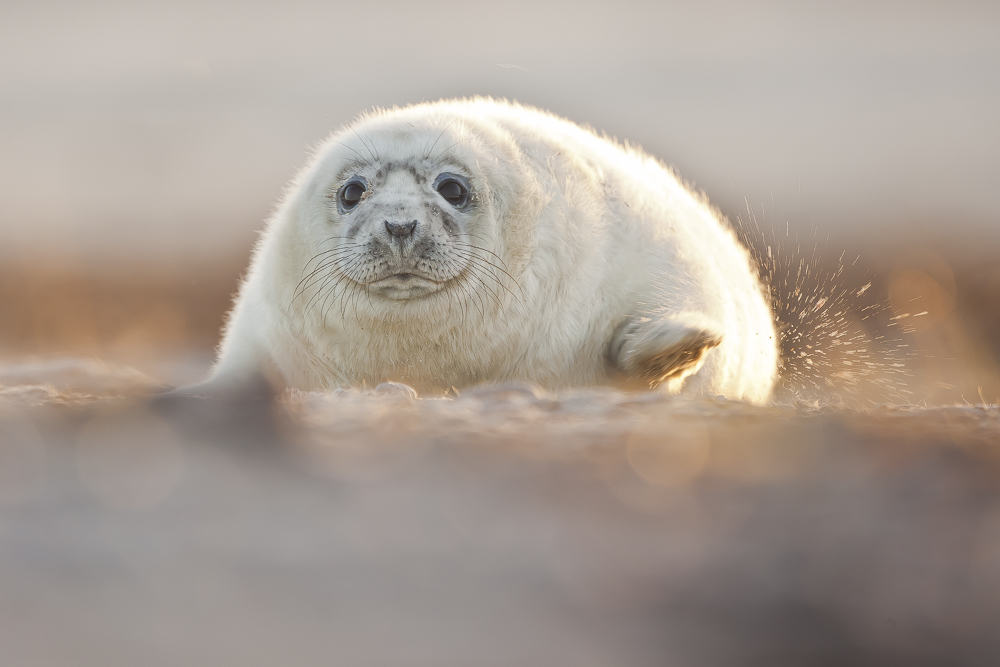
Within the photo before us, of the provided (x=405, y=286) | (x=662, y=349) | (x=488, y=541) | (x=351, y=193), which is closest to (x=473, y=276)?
(x=405, y=286)

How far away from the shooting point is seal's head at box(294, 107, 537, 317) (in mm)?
3391

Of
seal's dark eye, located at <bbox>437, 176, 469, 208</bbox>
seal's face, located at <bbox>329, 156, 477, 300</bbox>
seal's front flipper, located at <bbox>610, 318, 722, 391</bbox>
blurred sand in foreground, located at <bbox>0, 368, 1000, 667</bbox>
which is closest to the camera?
blurred sand in foreground, located at <bbox>0, 368, 1000, 667</bbox>

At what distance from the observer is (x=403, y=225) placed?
3320 millimetres

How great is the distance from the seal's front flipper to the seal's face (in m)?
0.71

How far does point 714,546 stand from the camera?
66.3 inches

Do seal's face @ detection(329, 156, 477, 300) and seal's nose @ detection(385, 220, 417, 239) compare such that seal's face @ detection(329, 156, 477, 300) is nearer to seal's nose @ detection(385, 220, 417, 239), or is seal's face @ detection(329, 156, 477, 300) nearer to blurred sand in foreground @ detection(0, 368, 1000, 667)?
seal's nose @ detection(385, 220, 417, 239)

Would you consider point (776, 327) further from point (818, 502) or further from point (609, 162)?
point (818, 502)

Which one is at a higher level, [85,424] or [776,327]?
[776,327]

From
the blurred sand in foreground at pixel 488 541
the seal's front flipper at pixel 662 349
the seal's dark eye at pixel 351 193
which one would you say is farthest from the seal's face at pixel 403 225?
the blurred sand in foreground at pixel 488 541

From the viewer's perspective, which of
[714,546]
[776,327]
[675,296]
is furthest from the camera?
[776,327]

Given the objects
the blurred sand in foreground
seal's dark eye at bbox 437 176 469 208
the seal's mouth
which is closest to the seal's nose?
the seal's mouth

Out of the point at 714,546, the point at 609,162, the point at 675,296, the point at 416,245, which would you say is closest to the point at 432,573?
the point at 714,546

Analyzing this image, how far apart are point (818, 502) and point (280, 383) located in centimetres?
259

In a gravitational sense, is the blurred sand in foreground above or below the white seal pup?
below
